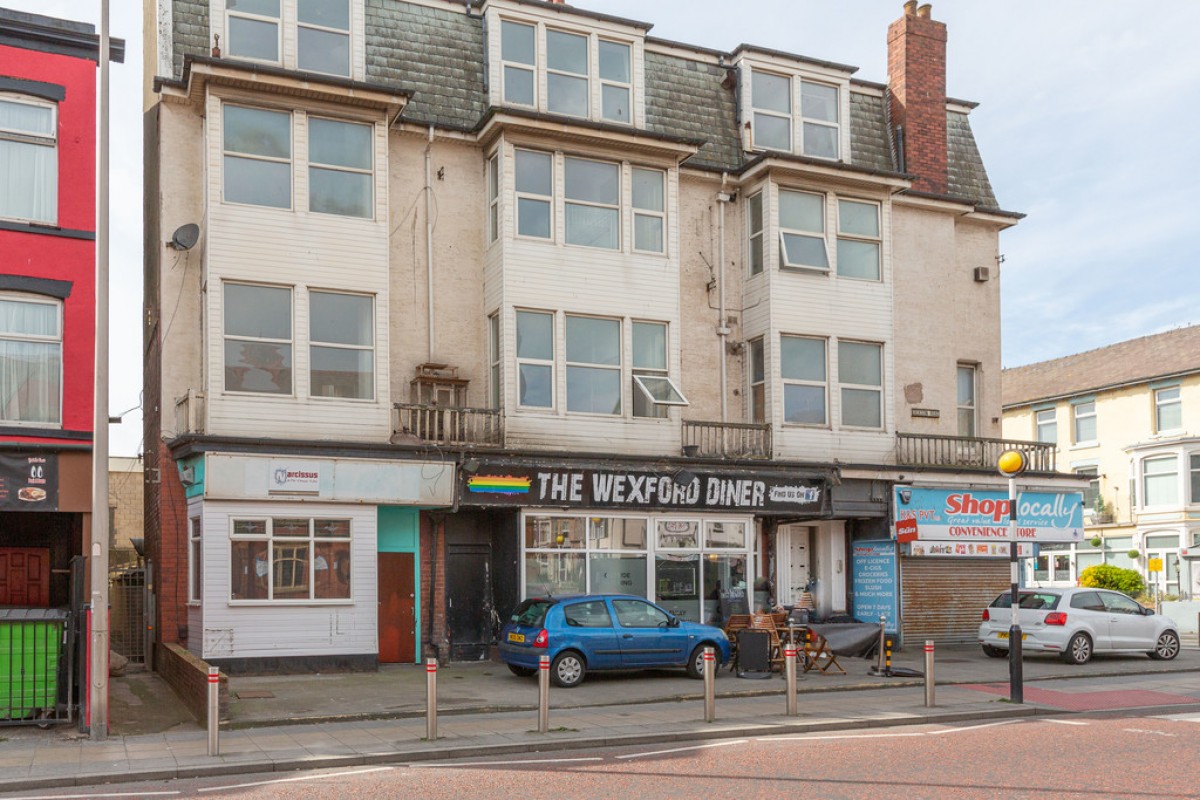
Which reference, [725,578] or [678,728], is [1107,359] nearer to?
[725,578]

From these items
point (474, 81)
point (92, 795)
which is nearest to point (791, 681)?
point (92, 795)

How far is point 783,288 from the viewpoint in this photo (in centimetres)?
2414

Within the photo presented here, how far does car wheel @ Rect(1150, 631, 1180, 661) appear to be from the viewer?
23.8 meters

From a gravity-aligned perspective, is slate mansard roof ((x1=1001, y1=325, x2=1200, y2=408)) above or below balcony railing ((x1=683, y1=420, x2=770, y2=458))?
above

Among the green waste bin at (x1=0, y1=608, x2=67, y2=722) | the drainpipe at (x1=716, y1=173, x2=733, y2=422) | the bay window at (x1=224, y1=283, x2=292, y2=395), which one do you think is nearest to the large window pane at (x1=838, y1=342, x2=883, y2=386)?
the drainpipe at (x1=716, y1=173, x2=733, y2=422)

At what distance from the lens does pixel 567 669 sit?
18203 mm

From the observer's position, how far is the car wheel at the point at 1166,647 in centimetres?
2377

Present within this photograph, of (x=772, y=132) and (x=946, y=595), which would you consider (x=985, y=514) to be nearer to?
(x=946, y=595)

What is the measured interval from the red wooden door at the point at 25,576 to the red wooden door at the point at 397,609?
5.94m

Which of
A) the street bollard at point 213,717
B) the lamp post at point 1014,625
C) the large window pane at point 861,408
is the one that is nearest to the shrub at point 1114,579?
the large window pane at point 861,408

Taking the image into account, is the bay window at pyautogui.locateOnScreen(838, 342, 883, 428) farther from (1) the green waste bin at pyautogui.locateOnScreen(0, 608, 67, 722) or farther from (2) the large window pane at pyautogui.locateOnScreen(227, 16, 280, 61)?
(1) the green waste bin at pyautogui.locateOnScreen(0, 608, 67, 722)

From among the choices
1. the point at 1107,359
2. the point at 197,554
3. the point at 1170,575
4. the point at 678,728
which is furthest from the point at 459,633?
the point at 1107,359

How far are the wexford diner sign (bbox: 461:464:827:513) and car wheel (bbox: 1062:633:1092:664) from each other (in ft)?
17.3

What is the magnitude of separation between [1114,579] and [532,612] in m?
30.1
